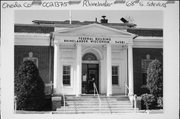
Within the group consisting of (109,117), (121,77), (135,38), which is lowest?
(109,117)

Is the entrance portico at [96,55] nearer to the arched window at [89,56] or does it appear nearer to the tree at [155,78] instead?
the arched window at [89,56]

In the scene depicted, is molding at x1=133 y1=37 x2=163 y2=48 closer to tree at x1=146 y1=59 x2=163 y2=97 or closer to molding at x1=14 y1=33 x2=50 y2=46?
tree at x1=146 y1=59 x2=163 y2=97

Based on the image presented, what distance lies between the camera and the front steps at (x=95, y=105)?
653 inches

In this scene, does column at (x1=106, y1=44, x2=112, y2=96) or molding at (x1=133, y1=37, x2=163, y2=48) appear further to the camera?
molding at (x1=133, y1=37, x2=163, y2=48)

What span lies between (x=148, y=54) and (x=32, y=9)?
7824 millimetres

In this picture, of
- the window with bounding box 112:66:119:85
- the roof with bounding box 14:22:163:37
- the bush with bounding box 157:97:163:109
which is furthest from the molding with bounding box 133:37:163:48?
the bush with bounding box 157:97:163:109

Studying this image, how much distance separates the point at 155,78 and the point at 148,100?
112cm

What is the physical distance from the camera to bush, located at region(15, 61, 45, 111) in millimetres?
17094

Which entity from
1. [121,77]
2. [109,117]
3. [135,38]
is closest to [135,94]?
[121,77]

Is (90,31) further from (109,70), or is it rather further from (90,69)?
(90,69)

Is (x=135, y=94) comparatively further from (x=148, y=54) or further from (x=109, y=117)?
(x=109, y=117)

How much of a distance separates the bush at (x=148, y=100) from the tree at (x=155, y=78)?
10.4 inches

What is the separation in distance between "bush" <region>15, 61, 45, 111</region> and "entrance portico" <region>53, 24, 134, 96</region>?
137 cm

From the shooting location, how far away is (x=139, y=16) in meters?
16.2
